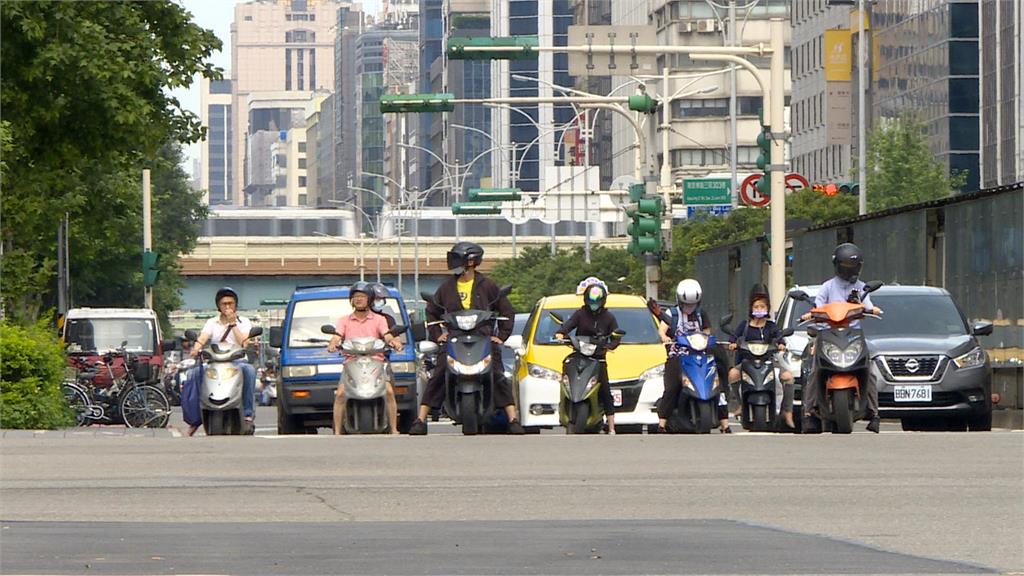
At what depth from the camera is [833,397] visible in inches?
829

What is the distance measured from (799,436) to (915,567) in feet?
36.1

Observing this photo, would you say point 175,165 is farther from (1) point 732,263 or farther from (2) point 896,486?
(2) point 896,486

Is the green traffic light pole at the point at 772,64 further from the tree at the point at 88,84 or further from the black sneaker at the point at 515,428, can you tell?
the black sneaker at the point at 515,428

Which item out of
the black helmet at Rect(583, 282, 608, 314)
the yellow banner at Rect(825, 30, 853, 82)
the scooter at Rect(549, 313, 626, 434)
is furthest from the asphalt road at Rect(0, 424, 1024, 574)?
the yellow banner at Rect(825, 30, 853, 82)

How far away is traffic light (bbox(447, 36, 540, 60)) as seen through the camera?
35.1 m

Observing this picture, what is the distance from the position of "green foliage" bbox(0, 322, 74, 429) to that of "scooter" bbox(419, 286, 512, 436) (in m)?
6.64

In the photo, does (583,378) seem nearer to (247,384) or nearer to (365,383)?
(365,383)

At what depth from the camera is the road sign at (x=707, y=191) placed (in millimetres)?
45656

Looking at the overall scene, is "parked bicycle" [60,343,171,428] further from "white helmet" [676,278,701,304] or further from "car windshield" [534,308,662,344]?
"white helmet" [676,278,701,304]

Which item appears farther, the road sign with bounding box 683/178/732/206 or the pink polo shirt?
the road sign with bounding box 683/178/732/206

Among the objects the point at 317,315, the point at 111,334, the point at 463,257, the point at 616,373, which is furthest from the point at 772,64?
the point at 111,334

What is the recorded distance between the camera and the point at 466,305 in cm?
2220

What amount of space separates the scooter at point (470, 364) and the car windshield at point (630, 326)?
11.5ft

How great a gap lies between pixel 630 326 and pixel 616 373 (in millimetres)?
1220
